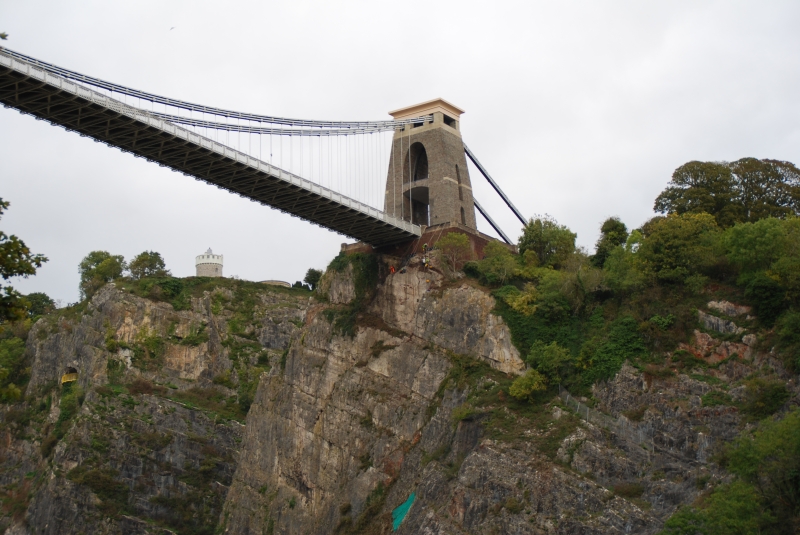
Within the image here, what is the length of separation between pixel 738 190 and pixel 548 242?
11673mm

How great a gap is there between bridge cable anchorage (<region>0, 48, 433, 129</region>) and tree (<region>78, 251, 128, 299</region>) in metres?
39.1

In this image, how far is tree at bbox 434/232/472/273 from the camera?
194ft

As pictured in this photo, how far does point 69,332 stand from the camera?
86.2 m

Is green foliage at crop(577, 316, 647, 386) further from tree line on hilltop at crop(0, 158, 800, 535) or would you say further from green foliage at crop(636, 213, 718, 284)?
green foliage at crop(636, 213, 718, 284)

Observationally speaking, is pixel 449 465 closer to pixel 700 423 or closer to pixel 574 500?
pixel 574 500

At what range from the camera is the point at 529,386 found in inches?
1922

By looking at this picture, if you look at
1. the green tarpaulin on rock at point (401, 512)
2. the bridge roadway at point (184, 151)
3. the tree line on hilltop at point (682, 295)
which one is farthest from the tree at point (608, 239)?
the green tarpaulin on rock at point (401, 512)

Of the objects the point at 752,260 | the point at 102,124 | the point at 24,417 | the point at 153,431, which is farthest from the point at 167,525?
the point at 752,260

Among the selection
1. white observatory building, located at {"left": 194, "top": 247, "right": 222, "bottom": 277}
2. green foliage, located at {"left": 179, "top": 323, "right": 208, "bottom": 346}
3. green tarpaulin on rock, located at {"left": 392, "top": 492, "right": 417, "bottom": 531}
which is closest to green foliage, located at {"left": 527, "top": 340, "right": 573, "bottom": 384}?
green tarpaulin on rock, located at {"left": 392, "top": 492, "right": 417, "bottom": 531}

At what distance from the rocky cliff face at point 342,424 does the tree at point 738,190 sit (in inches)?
515

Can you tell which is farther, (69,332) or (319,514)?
(69,332)

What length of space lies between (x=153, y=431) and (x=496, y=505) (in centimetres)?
3926

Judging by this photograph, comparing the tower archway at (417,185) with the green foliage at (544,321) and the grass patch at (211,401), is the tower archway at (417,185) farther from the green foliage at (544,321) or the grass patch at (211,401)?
the grass patch at (211,401)

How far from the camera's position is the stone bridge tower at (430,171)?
62.8 metres
